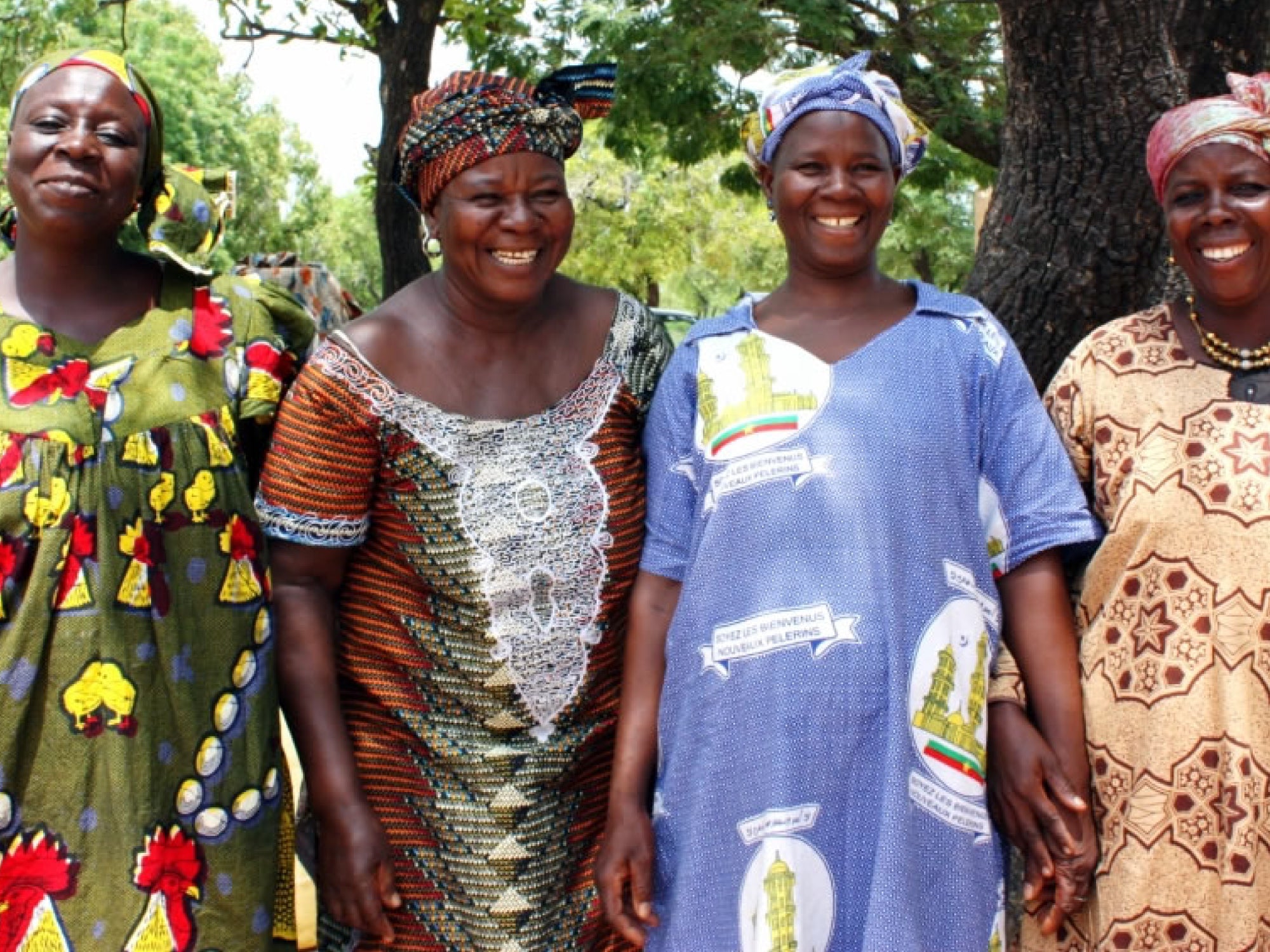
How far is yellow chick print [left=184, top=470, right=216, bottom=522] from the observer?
2496 mm

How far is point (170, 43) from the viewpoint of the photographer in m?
25.5

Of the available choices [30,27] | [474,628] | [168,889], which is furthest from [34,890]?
[30,27]

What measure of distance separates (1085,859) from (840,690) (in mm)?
535

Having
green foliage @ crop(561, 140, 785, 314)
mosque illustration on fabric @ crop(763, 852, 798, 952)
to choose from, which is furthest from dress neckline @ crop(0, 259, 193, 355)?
green foliage @ crop(561, 140, 785, 314)

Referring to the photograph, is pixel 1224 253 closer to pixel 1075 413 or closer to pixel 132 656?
pixel 1075 413

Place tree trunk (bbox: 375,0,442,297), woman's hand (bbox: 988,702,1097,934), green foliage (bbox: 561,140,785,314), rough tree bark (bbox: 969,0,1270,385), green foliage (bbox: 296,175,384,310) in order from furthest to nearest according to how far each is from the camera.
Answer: green foliage (bbox: 296,175,384,310) → green foliage (bbox: 561,140,785,314) → tree trunk (bbox: 375,0,442,297) → rough tree bark (bbox: 969,0,1270,385) → woman's hand (bbox: 988,702,1097,934)

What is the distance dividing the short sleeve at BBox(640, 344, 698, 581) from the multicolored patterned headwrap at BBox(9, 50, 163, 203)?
1035mm

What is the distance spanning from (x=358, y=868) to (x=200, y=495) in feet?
2.40

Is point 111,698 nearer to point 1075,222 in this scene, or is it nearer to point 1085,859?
point 1085,859

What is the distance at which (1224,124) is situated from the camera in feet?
8.18

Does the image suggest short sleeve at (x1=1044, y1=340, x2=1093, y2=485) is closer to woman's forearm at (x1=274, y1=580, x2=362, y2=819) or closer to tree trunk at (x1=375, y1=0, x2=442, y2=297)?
woman's forearm at (x1=274, y1=580, x2=362, y2=819)

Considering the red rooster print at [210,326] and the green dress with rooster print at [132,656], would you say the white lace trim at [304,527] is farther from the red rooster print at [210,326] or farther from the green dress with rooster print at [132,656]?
the red rooster print at [210,326]

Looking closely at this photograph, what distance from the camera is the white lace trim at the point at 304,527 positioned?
2.59 meters

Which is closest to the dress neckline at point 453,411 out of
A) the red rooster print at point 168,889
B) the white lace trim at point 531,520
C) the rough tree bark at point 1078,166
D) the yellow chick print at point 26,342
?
the white lace trim at point 531,520
